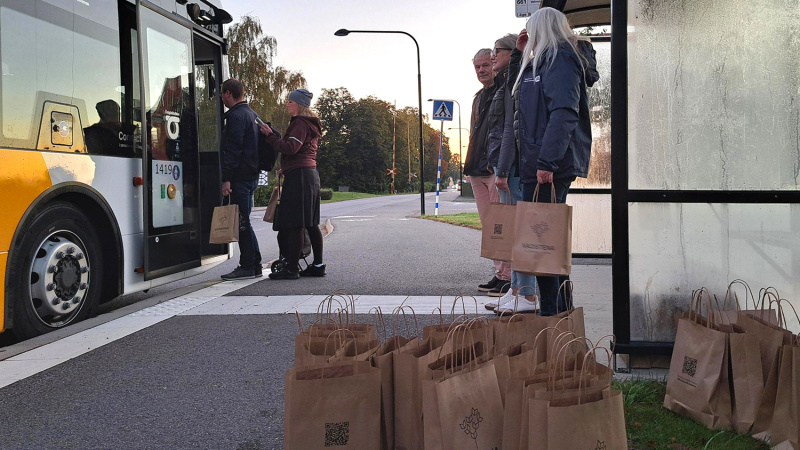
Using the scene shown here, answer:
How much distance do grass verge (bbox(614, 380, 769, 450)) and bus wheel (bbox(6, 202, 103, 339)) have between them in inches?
158

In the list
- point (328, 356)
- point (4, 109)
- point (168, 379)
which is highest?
point (4, 109)

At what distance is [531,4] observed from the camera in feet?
27.2

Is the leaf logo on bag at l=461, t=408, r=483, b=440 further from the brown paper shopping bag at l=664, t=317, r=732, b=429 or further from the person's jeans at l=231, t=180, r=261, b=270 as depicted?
the person's jeans at l=231, t=180, r=261, b=270

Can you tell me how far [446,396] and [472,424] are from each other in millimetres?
126

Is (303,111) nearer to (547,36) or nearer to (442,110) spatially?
(547,36)

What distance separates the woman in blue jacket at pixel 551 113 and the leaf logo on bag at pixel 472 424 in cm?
201

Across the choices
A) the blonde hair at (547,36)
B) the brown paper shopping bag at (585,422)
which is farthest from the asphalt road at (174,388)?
the blonde hair at (547,36)

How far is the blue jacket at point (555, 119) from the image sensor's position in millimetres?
4152

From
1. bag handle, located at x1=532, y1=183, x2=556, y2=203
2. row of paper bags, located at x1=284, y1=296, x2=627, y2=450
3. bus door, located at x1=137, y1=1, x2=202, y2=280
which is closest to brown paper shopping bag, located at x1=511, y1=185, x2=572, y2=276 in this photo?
bag handle, located at x1=532, y1=183, x2=556, y2=203

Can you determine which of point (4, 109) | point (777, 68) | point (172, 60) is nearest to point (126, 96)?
point (172, 60)

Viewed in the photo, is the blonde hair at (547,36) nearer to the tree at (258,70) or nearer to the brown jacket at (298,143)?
the brown jacket at (298,143)

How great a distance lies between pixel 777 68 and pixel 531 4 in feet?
15.5

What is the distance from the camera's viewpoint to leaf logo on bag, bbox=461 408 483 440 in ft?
7.39

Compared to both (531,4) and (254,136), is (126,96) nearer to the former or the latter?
(254,136)
